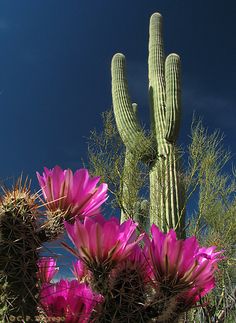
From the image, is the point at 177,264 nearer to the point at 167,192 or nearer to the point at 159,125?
the point at 167,192

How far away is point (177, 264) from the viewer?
0.82m

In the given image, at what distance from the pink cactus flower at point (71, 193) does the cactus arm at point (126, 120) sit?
6558 mm

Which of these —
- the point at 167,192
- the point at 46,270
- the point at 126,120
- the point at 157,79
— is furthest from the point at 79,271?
the point at 157,79

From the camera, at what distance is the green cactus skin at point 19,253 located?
2.79 feet

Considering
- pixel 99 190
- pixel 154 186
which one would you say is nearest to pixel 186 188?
pixel 154 186

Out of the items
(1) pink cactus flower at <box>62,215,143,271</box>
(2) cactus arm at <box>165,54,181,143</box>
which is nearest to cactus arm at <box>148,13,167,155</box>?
(2) cactus arm at <box>165,54,181,143</box>

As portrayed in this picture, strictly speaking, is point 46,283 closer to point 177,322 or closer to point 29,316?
point 29,316

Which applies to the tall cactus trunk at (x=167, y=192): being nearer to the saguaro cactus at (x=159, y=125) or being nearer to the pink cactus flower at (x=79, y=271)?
the saguaro cactus at (x=159, y=125)

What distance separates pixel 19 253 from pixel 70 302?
134 millimetres

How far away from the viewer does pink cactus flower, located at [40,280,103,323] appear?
87 centimetres

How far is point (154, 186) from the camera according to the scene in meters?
7.15

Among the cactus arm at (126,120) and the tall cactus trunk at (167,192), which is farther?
the cactus arm at (126,120)

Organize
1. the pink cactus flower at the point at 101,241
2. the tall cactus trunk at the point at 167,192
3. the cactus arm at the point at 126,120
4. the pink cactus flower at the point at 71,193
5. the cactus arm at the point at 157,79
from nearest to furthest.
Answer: the pink cactus flower at the point at 101,241, the pink cactus flower at the point at 71,193, the tall cactus trunk at the point at 167,192, the cactus arm at the point at 126,120, the cactus arm at the point at 157,79

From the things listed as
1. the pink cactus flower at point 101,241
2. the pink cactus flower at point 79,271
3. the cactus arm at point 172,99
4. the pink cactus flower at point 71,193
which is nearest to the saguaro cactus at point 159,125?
the cactus arm at point 172,99
